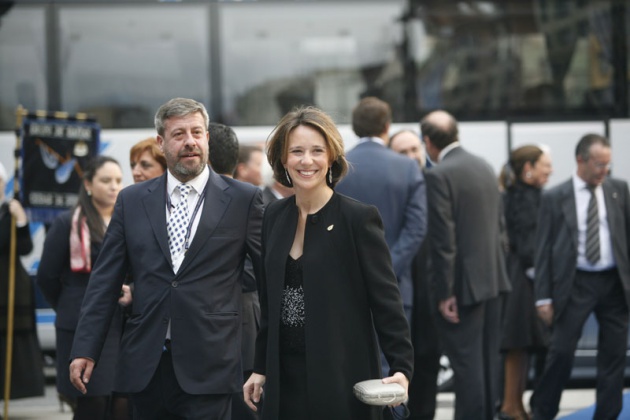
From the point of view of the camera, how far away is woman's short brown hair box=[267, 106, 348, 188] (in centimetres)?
430

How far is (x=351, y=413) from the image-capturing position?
4.17 metres

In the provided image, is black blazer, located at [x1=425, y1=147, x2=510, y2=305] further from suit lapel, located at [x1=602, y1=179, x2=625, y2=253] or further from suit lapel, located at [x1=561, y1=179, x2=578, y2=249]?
suit lapel, located at [x1=602, y1=179, x2=625, y2=253]

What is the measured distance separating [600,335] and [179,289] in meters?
4.29

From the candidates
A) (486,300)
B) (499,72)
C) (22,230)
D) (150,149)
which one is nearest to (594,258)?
(486,300)

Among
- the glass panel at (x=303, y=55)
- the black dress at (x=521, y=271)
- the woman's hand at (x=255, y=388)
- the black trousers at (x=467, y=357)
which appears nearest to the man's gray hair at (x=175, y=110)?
the woman's hand at (x=255, y=388)

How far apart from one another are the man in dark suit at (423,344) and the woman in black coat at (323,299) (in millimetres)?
3549

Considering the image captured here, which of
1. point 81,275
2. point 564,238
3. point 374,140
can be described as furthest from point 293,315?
point 564,238

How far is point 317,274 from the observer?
4.21 m

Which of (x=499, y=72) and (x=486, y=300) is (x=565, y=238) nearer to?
(x=486, y=300)

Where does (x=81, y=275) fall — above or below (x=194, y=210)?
below

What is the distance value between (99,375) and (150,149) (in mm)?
1283

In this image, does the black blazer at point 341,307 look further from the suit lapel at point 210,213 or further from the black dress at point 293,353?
the suit lapel at point 210,213

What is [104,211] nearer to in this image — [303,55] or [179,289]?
[179,289]

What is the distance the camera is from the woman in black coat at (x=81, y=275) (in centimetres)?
646
